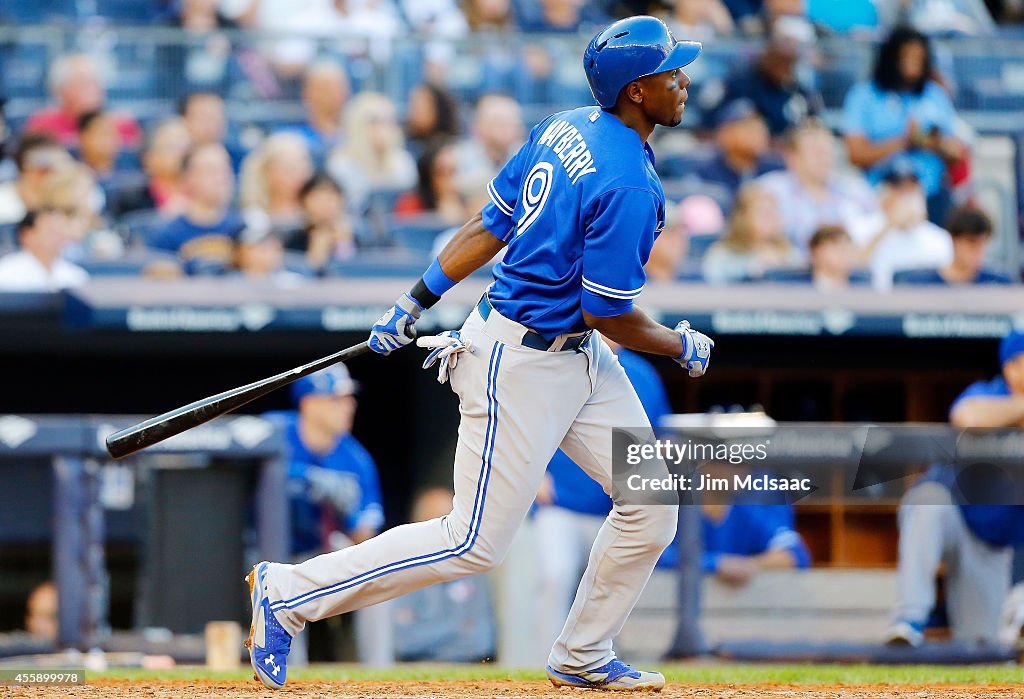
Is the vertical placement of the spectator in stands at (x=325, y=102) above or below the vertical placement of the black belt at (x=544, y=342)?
above

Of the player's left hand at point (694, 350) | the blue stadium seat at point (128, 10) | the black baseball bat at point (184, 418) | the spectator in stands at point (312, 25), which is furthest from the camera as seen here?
the blue stadium seat at point (128, 10)

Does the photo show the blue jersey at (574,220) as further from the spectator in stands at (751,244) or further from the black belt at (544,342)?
the spectator in stands at (751,244)

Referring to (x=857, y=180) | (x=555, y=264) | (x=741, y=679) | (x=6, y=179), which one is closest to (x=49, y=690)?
(x=555, y=264)

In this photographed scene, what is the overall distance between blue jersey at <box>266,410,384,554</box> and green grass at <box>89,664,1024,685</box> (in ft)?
2.62

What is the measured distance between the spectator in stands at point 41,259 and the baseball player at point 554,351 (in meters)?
4.04

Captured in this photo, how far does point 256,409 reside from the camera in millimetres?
8125

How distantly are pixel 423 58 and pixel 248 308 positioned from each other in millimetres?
2284

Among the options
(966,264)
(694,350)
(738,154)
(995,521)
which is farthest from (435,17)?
(694,350)

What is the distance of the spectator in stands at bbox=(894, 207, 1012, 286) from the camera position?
26.5 feet

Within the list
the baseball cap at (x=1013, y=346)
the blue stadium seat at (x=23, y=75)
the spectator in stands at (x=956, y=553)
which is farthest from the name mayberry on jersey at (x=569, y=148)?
the blue stadium seat at (x=23, y=75)

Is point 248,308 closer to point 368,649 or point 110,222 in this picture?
point 110,222

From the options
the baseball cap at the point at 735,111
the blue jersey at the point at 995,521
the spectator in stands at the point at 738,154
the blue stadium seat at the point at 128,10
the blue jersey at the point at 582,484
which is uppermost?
the blue stadium seat at the point at 128,10

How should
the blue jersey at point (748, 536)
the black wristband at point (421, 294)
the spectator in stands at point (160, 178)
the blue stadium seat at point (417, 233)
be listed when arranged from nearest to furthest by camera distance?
the black wristband at point (421, 294) → the blue jersey at point (748, 536) → the blue stadium seat at point (417, 233) → the spectator in stands at point (160, 178)

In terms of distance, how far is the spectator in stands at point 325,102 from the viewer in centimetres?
866
